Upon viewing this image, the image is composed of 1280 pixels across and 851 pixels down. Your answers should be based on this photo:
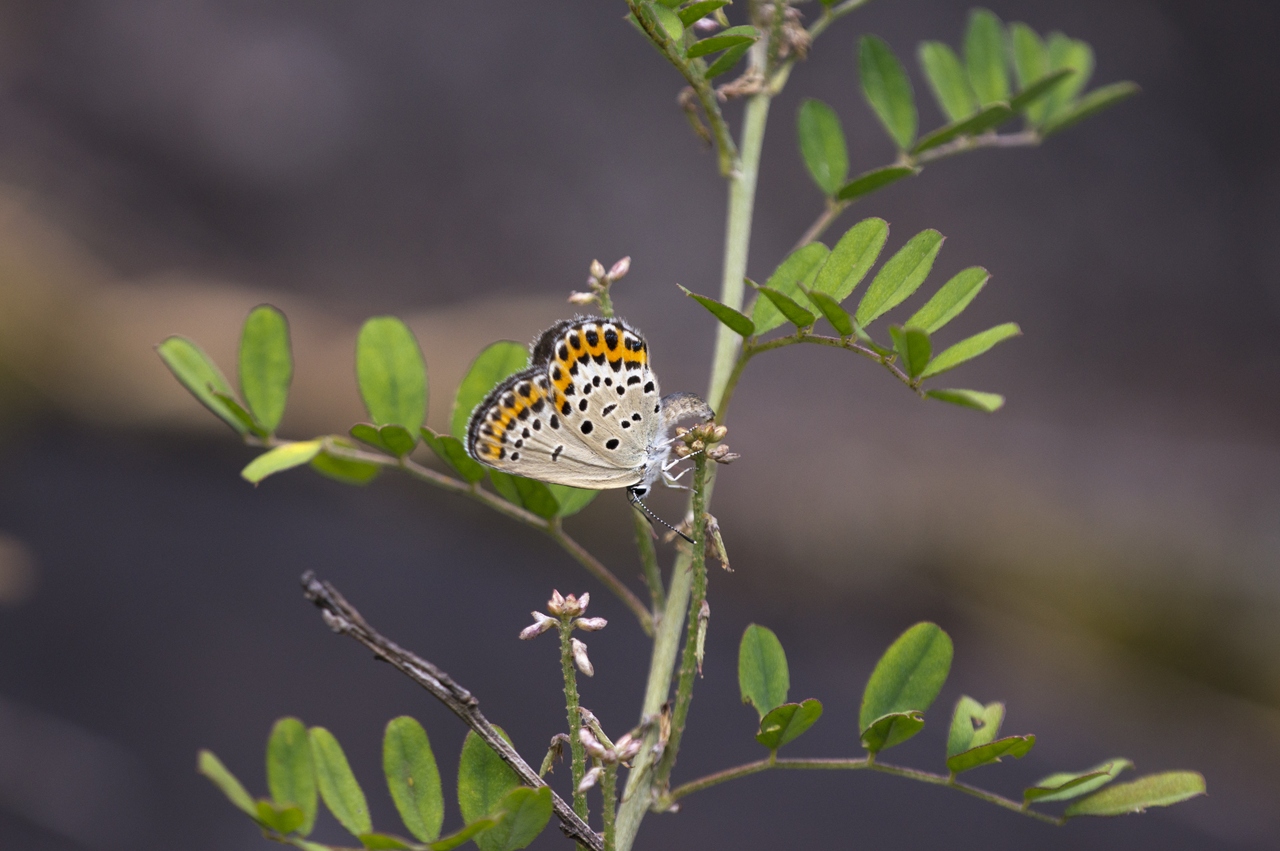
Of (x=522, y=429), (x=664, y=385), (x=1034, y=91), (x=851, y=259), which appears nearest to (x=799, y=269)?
(x=851, y=259)

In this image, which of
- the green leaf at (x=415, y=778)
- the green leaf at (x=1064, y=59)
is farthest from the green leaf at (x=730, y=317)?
the green leaf at (x=1064, y=59)

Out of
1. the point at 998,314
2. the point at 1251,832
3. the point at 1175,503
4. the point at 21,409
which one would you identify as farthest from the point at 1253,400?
the point at 21,409

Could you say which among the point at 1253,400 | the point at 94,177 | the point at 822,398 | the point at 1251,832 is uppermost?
the point at 94,177

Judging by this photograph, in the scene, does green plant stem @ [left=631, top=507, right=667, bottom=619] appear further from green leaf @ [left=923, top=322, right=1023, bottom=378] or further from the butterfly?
green leaf @ [left=923, top=322, right=1023, bottom=378]

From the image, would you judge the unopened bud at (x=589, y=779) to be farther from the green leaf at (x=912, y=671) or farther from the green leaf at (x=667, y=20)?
the green leaf at (x=667, y=20)

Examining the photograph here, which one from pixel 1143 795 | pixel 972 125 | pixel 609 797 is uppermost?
pixel 972 125

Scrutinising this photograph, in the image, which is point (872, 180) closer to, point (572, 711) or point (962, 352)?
point (962, 352)

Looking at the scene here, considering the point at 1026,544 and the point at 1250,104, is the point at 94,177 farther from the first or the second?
the point at 1250,104
